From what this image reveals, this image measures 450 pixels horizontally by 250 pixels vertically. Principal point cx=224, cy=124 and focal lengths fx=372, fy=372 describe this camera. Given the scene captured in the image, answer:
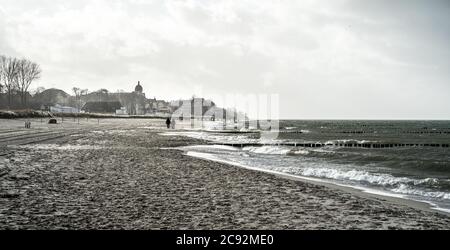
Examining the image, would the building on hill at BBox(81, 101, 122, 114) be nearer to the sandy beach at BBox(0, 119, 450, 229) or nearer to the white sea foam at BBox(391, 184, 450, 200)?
the sandy beach at BBox(0, 119, 450, 229)

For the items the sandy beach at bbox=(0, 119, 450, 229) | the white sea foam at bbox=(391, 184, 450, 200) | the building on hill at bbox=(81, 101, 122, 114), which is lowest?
the white sea foam at bbox=(391, 184, 450, 200)

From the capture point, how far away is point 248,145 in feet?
117

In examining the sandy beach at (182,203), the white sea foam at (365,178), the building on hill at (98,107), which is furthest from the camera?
the building on hill at (98,107)

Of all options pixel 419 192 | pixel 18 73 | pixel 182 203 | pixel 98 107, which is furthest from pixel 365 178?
pixel 98 107

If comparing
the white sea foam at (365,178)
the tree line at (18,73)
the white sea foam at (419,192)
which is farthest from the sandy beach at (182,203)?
the tree line at (18,73)

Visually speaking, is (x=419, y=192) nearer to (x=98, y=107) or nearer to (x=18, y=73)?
(x=18, y=73)

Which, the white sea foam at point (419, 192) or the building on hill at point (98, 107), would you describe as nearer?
the white sea foam at point (419, 192)

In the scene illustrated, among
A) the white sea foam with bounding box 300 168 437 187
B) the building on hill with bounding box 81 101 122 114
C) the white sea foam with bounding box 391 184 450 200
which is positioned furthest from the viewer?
the building on hill with bounding box 81 101 122 114

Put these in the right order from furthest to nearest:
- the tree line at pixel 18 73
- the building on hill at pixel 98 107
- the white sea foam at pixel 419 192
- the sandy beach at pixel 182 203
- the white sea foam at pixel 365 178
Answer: the building on hill at pixel 98 107, the tree line at pixel 18 73, the white sea foam at pixel 365 178, the white sea foam at pixel 419 192, the sandy beach at pixel 182 203

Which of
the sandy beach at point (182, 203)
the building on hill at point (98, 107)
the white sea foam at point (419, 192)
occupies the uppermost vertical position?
the building on hill at point (98, 107)

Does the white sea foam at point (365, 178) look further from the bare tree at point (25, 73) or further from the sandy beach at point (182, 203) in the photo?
the bare tree at point (25, 73)

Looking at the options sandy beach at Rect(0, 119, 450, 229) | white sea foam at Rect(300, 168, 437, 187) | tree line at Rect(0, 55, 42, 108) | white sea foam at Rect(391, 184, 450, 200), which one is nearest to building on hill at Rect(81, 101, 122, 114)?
tree line at Rect(0, 55, 42, 108)

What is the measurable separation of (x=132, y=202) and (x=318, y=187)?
6.66 meters
